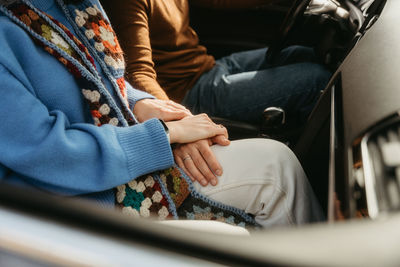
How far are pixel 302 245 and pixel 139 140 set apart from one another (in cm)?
47

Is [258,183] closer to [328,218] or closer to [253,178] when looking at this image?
[253,178]

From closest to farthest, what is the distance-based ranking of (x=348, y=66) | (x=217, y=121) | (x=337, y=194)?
(x=337, y=194), (x=348, y=66), (x=217, y=121)

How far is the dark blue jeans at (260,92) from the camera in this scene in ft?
4.36

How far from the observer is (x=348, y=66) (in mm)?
812

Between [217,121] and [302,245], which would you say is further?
[217,121]

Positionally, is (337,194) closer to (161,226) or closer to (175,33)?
(161,226)

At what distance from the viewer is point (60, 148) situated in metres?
0.66

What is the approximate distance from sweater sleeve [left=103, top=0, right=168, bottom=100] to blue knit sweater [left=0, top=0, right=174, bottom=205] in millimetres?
379

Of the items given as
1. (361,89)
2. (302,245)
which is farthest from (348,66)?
(302,245)

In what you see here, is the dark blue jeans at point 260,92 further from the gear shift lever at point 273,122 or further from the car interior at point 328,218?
the car interior at point 328,218

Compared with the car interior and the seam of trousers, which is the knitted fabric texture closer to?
the seam of trousers

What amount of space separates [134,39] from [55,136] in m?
0.59

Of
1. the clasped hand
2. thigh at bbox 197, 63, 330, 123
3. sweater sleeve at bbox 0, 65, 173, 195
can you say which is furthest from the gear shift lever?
sweater sleeve at bbox 0, 65, 173, 195

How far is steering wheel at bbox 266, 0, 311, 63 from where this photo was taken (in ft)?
4.22
